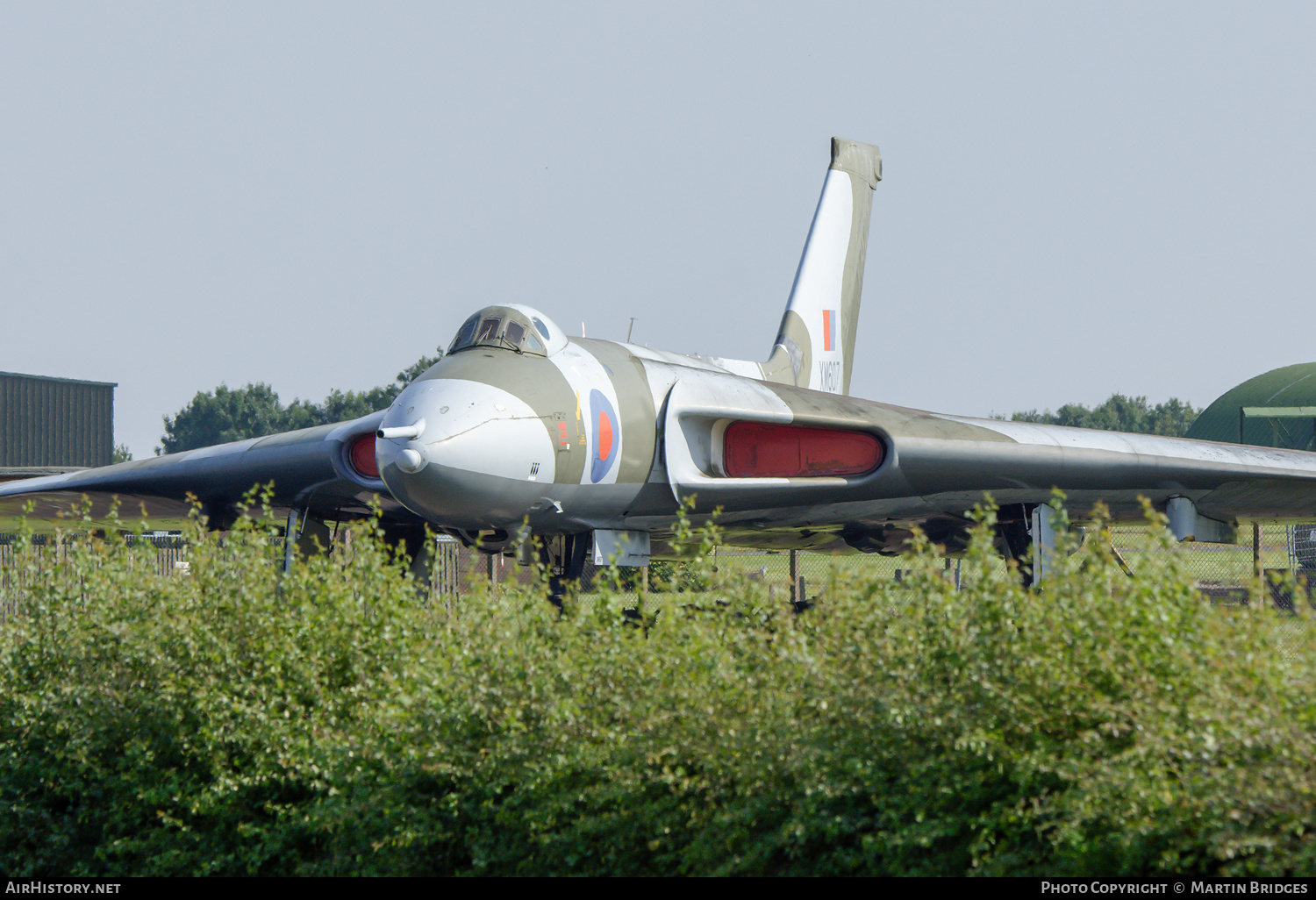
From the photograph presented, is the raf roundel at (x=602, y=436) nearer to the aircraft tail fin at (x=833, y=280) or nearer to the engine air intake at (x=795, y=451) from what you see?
the engine air intake at (x=795, y=451)

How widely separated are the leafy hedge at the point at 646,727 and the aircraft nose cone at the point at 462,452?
1.27 metres

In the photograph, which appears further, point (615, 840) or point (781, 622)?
point (781, 622)

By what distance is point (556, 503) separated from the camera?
925 cm

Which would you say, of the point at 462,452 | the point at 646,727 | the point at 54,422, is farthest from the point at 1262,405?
the point at 646,727

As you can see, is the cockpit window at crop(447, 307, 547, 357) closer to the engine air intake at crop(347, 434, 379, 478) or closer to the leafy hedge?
the engine air intake at crop(347, 434, 379, 478)

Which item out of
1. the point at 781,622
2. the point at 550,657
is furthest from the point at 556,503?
the point at 781,622

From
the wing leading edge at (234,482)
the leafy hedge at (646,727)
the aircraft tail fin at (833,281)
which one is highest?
the aircraft tail fin at (833,281)

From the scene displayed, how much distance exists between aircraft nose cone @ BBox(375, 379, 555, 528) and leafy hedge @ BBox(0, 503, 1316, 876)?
127 cm

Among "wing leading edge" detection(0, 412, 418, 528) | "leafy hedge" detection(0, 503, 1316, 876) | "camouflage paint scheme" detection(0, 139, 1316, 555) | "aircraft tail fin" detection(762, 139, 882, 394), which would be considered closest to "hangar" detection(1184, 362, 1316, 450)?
"aircraft tail fin" detection(762, 139, 882, 394)

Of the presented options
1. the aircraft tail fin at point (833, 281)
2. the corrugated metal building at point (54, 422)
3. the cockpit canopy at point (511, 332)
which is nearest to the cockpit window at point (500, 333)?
the cockpit canopy at point (511, 332)

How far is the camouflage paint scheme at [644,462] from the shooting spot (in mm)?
8594

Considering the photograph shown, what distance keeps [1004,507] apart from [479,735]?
684 cm

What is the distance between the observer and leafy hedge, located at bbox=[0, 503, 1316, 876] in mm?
4160

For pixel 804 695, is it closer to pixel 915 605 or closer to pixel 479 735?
pixel 915 605
